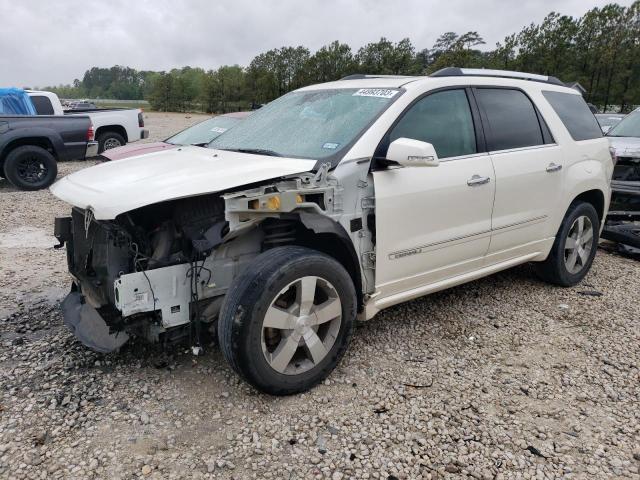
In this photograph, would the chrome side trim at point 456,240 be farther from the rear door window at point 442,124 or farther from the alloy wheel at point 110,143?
the alloy wheel at point 110,143

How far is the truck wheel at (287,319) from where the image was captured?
2.64 m

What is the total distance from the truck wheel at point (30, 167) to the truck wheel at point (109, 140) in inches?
131

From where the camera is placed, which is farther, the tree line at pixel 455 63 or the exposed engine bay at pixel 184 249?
the tree line at pixel 455 63

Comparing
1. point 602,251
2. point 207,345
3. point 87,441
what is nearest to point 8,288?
point 207,345

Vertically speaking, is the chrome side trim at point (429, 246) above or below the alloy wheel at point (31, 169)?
below

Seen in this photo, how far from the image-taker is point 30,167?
31.9ft

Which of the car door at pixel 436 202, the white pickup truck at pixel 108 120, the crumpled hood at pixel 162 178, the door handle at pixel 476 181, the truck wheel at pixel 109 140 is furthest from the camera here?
the truck wheel at pixel 109 140

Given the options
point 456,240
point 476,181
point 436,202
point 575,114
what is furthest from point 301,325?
point 575,114

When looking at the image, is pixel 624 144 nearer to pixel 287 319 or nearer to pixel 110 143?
pixel 287 319

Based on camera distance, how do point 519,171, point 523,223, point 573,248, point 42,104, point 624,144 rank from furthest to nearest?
point 42,104 → point 624,144 → point 573,248 → point 523,223 → point 519,171

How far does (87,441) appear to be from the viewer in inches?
99.1

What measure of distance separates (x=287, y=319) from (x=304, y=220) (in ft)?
1.82

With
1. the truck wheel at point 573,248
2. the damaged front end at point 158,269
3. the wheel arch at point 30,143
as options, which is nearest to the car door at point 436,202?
the damaged front end at point 158,269

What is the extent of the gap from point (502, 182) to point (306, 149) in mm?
1544
